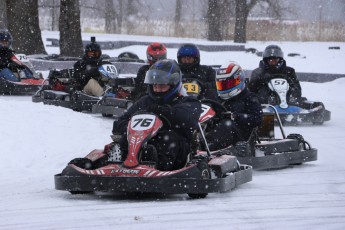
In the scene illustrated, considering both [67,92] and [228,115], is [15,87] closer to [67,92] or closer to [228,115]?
[67,92]

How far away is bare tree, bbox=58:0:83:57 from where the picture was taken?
2817cm

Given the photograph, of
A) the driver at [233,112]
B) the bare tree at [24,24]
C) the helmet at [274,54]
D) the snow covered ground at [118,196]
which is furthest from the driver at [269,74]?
the bare tree at [24,24]

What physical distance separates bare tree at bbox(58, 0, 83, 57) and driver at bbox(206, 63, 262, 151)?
58.1 ft

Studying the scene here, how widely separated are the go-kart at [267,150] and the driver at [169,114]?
3.99 ft

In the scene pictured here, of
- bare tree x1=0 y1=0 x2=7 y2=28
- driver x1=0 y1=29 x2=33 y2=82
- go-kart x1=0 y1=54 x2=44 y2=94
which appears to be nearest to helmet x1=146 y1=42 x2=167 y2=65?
driver x1=0 y1=29 x2=33 y2=82

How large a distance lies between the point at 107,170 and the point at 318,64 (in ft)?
77.9

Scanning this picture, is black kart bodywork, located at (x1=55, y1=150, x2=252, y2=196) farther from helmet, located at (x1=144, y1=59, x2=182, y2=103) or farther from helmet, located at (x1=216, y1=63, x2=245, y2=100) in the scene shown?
helmet, located at (x1=216, y1=63, x2=245, y2=100)

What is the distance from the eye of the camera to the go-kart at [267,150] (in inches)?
393

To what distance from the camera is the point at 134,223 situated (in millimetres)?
6773

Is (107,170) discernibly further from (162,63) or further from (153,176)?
(162,63)

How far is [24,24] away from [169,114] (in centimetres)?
1987

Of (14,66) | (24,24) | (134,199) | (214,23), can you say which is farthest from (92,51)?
(214,23)

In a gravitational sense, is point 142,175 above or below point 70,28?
below

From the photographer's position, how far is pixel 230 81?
35.1ft
